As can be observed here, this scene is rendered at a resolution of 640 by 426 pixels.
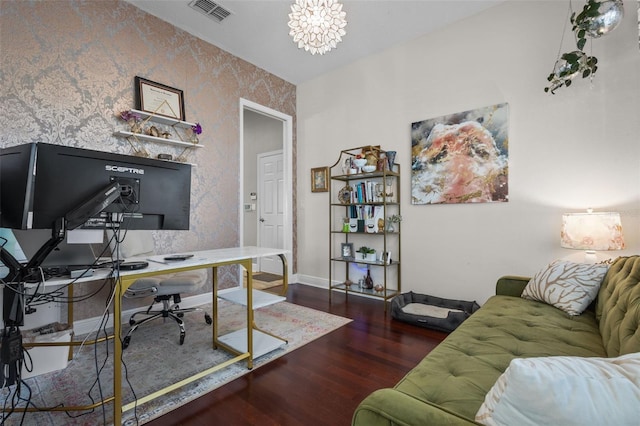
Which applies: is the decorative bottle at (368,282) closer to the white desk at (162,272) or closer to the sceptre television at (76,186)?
the white desk at (162,272)

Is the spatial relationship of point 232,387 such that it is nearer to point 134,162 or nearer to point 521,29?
point 134,162

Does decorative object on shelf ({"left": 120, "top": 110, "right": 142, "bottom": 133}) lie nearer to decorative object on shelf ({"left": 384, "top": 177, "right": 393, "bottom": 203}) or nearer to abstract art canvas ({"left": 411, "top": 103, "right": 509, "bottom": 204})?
decorative object on shelf ({"left": 384, "top": 177, "right": 393, "bottom": 203})

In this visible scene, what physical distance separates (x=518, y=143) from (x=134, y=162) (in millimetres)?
3035

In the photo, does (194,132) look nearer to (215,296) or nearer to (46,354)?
(215,296)

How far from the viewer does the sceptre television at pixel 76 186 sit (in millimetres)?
1072

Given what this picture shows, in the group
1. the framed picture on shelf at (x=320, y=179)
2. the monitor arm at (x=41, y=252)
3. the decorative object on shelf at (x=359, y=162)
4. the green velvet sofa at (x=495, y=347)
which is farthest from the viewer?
the framed picture on shelf at (x=320, y=179)

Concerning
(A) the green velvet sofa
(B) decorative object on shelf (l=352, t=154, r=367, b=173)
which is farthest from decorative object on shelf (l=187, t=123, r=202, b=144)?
(A) the green velvet sofa

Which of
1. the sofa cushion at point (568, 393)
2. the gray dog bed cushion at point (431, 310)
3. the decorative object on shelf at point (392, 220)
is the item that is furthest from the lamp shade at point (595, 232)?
the sofa cushion at point (568, 393)

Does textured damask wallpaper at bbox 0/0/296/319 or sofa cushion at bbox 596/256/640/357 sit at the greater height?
textured damask wallpaper at bbox 0/0/296/319

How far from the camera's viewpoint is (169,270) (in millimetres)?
1519

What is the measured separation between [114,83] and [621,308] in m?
3.89

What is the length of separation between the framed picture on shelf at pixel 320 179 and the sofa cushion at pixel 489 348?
2.56 m

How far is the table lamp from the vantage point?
198cm

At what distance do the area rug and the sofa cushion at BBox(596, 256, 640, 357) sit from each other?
180 cm
